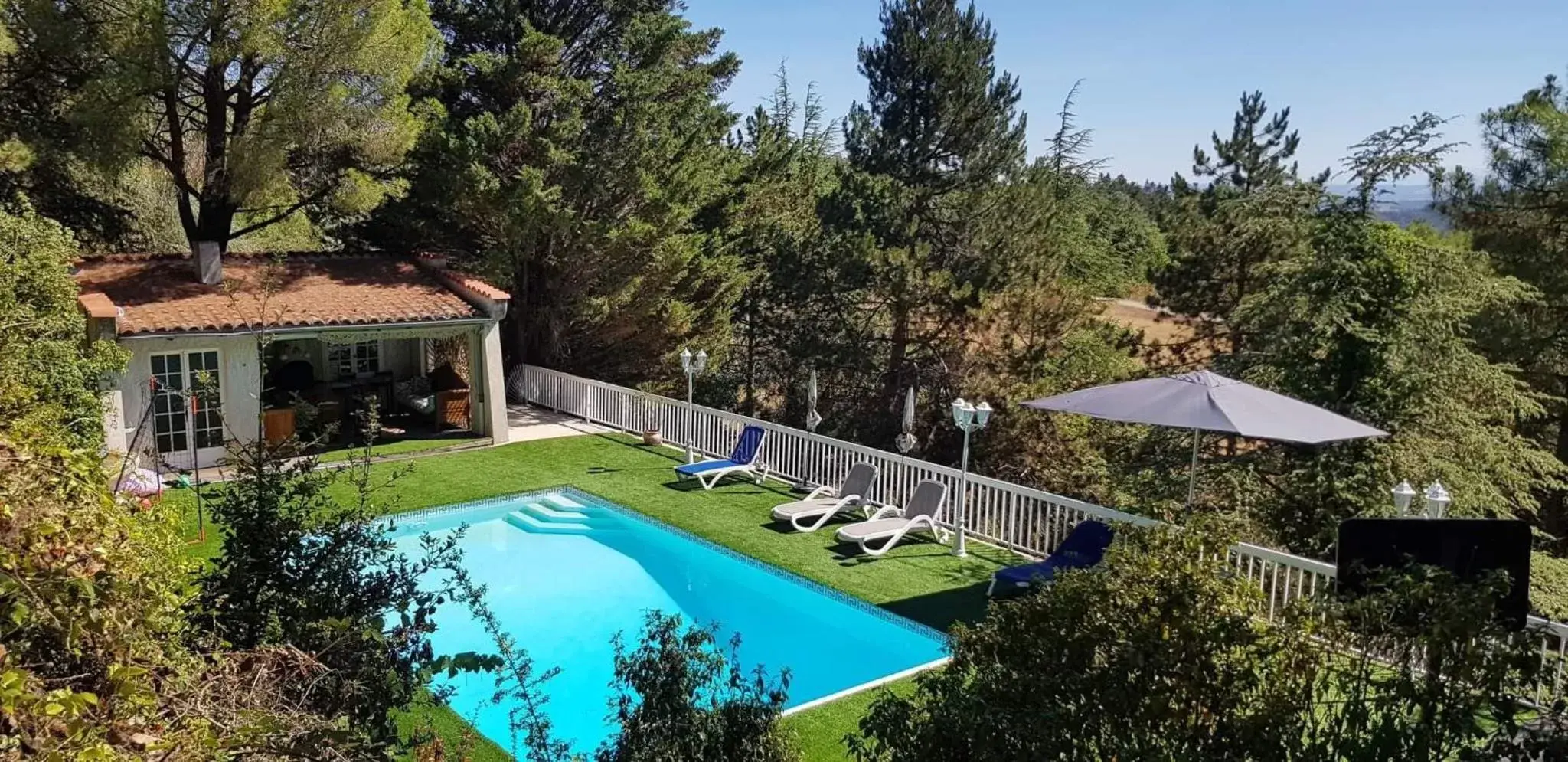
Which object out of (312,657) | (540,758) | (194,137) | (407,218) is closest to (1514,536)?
(540,758)

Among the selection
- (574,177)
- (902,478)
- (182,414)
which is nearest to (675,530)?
(902,478)

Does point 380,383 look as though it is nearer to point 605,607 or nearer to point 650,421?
point 650,421

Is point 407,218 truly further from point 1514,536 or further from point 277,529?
point 1514,536

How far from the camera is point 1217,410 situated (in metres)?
8.68

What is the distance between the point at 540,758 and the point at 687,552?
7.40 meters

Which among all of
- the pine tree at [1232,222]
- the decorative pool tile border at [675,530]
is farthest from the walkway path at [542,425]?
the pine tree at [1232,222]

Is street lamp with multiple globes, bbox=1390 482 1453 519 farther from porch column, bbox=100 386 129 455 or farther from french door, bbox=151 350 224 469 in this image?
porch column, bbox=100 386 129 455

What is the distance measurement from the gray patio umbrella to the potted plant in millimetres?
9138

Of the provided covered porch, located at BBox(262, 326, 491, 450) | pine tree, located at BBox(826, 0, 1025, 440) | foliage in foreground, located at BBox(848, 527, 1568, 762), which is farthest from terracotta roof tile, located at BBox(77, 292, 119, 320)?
pine tree, located at BBox(826, 0, 1025, 440)

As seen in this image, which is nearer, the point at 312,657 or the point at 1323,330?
the point at 312,657

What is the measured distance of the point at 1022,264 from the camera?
2100cm

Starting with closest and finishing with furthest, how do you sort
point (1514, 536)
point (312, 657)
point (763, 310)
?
point (312, 657) → point (1514, 536) → point (763, 310)

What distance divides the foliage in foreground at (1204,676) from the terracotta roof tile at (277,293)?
12288 millimetres

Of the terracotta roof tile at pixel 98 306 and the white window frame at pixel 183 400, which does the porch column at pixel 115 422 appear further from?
the terracotta roof tile at pixel 98 306
